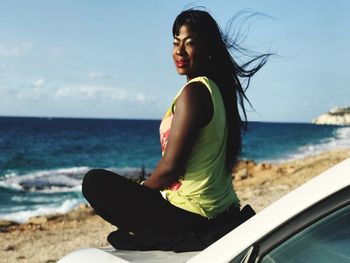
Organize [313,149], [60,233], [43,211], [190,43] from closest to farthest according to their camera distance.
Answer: [190,43] < [60,233] < [43,211] < [313,149]

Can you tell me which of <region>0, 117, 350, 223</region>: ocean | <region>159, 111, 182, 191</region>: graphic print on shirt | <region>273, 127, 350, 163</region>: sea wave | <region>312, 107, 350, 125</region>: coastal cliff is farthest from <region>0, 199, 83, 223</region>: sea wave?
<region>312, 107, 350, 125</region>: coastal cliff

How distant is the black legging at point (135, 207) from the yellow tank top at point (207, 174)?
0.07 m

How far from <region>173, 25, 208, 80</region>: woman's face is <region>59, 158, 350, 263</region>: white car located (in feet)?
4.54

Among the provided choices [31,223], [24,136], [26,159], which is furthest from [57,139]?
A: [31,223]

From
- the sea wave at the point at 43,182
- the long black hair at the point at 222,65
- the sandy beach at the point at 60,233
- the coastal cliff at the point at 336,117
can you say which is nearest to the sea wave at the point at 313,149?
the sea wave at the point at 43,182

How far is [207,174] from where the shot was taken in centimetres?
269

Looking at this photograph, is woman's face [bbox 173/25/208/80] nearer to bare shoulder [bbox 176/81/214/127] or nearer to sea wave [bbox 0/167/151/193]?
bare shoulder [bbox 176/81/214/127]

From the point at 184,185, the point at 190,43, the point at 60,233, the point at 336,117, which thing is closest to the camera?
the point at 184,185

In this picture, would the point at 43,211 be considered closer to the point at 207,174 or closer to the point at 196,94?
the point at 207,174

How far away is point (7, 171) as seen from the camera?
134 feet

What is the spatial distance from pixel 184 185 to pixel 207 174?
0.40 feet

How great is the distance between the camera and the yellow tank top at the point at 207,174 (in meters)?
2.64

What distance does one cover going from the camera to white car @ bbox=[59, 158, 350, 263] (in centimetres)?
162

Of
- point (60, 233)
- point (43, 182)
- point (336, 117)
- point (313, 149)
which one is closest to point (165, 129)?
point (60, 233)
